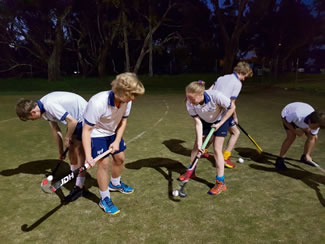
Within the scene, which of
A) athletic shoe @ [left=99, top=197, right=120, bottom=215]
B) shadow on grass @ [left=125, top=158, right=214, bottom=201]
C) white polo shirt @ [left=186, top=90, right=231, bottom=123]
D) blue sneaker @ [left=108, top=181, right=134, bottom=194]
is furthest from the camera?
shadow on grass @ [left=125, top=158, right=214, bottom=201]

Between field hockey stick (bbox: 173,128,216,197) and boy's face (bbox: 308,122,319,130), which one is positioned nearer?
field hockey stick (bbox: 173,128,216,197)

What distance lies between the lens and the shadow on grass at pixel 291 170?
202 inches

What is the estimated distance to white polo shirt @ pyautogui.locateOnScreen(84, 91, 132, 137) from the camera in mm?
3637

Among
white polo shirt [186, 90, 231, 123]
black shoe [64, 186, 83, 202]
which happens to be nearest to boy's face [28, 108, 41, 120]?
black shoe [64, 186, 83, 202]

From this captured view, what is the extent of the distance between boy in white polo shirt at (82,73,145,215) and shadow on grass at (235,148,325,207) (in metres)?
3.32

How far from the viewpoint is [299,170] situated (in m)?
5.79

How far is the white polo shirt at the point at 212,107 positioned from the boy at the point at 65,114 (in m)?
1.91

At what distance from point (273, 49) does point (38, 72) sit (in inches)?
1401

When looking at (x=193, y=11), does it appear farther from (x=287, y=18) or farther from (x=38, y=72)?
(x=38, y=72)

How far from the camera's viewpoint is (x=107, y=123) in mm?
3953

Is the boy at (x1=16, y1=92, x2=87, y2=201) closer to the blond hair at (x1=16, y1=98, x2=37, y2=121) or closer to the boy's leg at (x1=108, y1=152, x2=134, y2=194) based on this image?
the blond hair at (x1=16, y1=98, x2=37, y2=121)

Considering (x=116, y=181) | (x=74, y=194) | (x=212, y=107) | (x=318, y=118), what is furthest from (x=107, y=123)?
(x=318, y=118)

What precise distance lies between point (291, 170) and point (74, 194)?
4338 mm

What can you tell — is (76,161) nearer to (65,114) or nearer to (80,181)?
(80,181)
